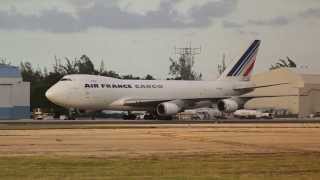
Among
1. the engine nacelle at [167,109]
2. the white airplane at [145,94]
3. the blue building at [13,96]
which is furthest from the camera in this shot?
the blue building at [13,96]

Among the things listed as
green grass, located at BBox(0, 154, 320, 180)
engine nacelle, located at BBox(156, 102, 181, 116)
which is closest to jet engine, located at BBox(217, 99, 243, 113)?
engine nacelle, located at BBox(156, 102, 181, 116)

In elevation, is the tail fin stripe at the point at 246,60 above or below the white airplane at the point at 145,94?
above

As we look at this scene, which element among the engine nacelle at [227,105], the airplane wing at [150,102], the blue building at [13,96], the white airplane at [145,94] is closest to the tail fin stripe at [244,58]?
the white airplane at [145,94]

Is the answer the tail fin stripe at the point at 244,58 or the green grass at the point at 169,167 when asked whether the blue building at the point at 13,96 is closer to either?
the tail fin stripe at the point at 244,58

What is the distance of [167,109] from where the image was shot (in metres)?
73.5

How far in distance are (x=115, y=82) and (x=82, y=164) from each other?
53841mm

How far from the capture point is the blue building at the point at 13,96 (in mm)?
90750

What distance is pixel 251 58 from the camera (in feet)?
290

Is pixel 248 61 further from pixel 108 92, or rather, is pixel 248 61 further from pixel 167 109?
pixel 108 92

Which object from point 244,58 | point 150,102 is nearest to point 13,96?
point 150,102

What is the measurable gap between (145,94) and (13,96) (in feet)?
77.8

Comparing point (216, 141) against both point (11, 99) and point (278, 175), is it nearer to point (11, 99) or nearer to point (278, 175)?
point (278, 175)

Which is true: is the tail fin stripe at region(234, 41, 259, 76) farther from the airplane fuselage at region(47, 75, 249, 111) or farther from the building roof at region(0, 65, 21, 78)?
the building roof at region(0, 65, 21, 78)

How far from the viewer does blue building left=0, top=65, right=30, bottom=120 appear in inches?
3573
